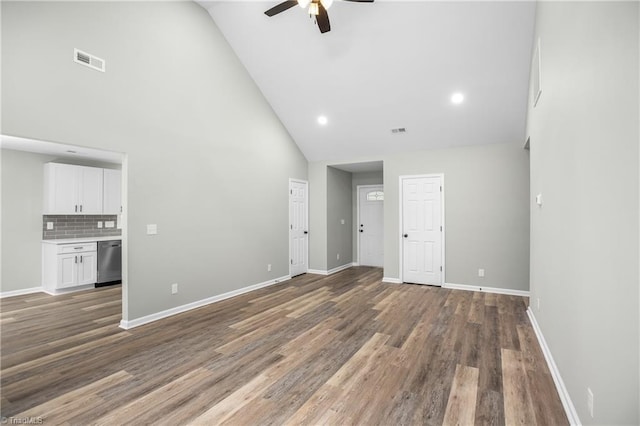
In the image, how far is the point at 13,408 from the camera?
216 cm

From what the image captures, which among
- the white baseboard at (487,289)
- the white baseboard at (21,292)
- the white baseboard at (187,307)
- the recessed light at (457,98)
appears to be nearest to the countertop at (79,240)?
the white baseboard at (21,292)

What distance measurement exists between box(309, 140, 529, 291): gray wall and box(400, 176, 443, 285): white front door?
0.16 metres

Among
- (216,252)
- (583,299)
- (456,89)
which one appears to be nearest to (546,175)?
(583,299)

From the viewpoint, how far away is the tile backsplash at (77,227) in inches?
217

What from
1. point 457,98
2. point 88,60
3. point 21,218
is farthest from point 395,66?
point 21,218

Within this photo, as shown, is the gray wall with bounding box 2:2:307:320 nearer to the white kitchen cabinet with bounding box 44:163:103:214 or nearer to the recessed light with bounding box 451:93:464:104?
the white kitchen cabinet with bounding box 44:163:103:214

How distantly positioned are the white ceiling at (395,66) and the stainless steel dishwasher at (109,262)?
13.5 ft

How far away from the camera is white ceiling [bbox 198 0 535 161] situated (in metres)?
3.77

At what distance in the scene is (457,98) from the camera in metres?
4.66

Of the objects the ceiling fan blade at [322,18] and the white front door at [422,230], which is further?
the white front door at [422,230]

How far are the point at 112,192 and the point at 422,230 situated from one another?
6.14 metres

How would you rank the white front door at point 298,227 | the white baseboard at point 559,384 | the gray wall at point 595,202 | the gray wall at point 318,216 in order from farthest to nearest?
the gray wall at point 318,216, the white front door at point 298,227, the white baseboard at point 559,384, the gray wall at point 595,202

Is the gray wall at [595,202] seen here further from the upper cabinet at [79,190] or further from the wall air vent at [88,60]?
the upper cabinet at [79,190]

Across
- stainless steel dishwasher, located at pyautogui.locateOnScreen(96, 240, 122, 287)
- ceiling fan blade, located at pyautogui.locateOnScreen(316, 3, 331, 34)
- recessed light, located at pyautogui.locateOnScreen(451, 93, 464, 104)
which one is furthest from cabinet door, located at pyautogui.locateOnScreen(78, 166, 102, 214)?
recessed light, located at pyautogui.locateOnScreen(451, 93, 464, 104)
